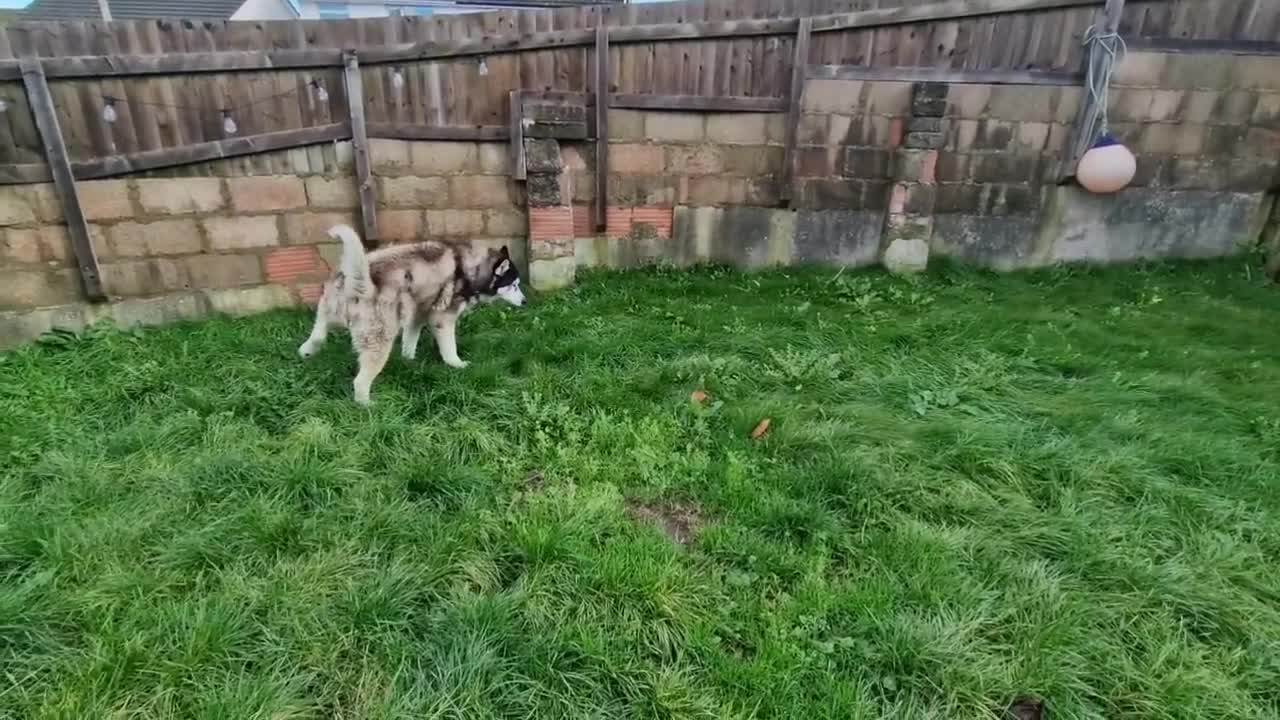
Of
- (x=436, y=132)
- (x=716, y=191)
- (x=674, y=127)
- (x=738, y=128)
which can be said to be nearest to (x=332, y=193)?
(x=436, y=132)

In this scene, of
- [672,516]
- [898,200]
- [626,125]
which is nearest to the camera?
[672,516]

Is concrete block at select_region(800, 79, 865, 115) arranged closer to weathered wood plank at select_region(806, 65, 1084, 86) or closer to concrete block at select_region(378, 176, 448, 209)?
weathered wood plank at select_region(806, 65, 1084, 86)

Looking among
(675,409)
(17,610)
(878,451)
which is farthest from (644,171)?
(17,610)

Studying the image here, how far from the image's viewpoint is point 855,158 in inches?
221

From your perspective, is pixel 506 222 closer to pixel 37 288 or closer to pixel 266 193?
pixel 266 193

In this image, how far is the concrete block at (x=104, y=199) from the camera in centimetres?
413

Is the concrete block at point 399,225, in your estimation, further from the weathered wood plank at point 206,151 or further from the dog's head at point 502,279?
the dog's head at point 502,279

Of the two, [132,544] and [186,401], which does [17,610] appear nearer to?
[132,544]

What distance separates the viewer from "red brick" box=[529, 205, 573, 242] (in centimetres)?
521

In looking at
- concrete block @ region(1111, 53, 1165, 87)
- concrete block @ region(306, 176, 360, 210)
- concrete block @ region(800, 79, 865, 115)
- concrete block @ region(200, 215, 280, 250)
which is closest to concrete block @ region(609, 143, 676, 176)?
concrete block @ region(800, 79, 865, 115)

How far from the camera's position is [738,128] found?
5.48 meters

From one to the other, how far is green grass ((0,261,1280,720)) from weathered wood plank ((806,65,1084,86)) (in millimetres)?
2441

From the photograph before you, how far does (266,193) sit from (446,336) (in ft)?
6.33

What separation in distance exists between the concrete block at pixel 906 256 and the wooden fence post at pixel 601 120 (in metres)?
2.65
